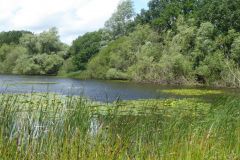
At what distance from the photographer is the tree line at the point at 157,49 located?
43.1 metres

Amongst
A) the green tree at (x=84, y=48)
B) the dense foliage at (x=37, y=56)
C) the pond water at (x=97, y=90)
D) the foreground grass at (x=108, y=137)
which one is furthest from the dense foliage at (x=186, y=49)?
the foreground grass at (x=108, y=137)

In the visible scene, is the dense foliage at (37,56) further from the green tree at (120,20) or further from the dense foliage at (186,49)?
the dense foliage at (186,49)

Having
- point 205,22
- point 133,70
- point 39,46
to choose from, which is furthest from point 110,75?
point 39,46

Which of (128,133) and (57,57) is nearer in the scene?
(128,133)

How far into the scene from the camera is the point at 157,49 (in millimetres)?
50375

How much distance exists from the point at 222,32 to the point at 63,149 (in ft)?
133

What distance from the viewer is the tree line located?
43.1 meters

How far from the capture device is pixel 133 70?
50906mm

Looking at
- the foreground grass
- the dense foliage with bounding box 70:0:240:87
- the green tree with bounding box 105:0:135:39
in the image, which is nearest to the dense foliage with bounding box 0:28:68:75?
the green tree with bounding box 105:0:135:39

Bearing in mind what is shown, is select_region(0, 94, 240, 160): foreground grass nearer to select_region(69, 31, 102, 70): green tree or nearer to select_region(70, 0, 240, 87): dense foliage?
select_region(70, 0, 240, 87): dense foliage

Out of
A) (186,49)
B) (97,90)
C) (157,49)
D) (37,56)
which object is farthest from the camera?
(37,56)

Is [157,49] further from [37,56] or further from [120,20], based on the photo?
[37,56]

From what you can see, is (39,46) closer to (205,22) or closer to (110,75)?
(110,75)

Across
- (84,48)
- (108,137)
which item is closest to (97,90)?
(108,137)
